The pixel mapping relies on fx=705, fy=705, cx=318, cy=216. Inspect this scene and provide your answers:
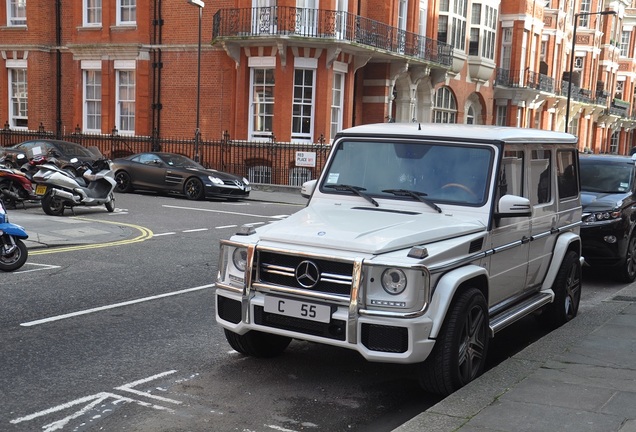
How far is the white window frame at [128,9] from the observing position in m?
29.7

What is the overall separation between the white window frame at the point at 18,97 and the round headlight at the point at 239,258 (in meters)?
29.9

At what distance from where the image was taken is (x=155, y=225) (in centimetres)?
1483

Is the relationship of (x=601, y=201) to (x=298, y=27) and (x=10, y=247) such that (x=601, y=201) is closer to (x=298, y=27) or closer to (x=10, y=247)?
(x=10, y=247)

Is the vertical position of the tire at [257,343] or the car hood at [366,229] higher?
the car hood at [366,229]

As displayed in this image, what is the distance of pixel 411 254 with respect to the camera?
481 centimetres

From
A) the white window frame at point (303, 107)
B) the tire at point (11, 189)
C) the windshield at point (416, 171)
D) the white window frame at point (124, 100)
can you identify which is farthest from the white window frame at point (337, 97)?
the windshield at point (416, 171)

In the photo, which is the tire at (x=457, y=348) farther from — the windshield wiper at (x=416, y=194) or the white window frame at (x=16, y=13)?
the white window frame at (x=16, y=13)

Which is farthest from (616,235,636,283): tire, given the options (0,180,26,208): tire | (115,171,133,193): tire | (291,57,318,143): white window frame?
(291,57,318,143): white window frame

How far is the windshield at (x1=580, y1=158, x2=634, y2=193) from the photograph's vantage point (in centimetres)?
1120

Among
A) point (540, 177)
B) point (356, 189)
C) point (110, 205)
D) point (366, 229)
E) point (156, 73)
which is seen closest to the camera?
point (366, 229)

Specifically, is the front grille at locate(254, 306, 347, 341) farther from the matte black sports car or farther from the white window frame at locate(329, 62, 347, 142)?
the white window frame at locate(329, 62, 347, 142)

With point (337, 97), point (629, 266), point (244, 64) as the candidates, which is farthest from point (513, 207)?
point (244, 64)

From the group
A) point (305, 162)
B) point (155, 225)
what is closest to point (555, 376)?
point (155, 225)

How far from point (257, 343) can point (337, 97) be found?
22.7 metres
